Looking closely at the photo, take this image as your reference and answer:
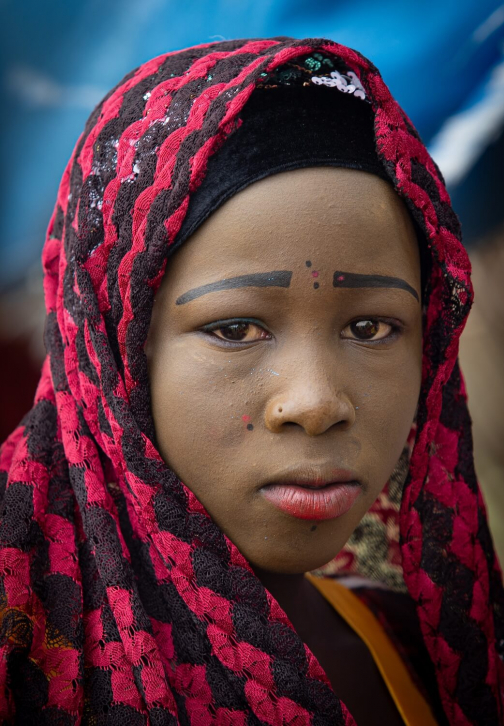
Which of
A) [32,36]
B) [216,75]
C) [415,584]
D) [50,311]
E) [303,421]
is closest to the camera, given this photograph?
[303,421]

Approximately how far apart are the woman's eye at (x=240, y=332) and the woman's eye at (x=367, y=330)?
0.15m

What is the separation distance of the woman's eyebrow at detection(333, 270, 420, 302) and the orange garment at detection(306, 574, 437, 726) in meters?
0.79

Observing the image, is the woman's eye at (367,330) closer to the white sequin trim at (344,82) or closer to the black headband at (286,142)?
the black headband at (286,142)

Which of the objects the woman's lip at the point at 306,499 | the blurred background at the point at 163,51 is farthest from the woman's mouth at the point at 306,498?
the blurred background at the point at 163,51

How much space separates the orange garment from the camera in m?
1.25

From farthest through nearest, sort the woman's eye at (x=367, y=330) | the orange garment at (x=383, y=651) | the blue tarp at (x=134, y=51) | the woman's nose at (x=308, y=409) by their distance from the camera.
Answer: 1. the blue tarp at (x=134, y=51)
2. the orange garment at (x=383, y=651)
3. the woman's eye at (x=367, y=330)
4. the woman's nose at (x=308, y=409)

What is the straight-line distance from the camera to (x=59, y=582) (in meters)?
0.96

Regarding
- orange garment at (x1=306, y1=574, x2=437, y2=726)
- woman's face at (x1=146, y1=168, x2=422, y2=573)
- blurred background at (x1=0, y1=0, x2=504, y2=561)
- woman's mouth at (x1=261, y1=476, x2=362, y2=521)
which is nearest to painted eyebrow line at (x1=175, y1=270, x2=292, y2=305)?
woman's face at (x1=146, y1=168, x2=422, y2=573)

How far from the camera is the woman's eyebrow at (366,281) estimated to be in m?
0.96

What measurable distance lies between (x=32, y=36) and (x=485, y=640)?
193 cm

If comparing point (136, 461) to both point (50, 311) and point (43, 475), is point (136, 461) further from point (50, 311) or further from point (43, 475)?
point (50, 311)

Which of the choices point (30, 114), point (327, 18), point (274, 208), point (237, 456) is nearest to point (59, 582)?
point (237, 456)

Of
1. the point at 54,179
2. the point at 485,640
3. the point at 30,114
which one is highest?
the point at 30,114

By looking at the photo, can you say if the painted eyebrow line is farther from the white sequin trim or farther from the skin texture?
the white sequin trim
